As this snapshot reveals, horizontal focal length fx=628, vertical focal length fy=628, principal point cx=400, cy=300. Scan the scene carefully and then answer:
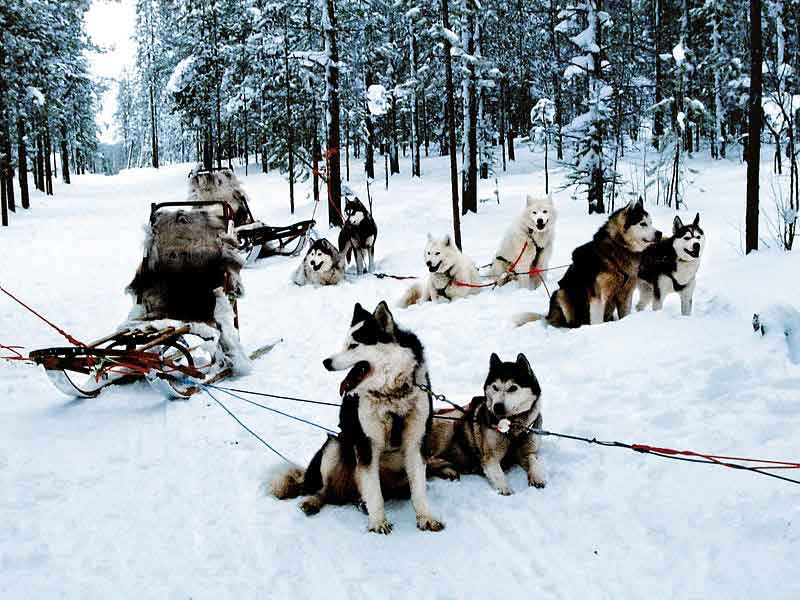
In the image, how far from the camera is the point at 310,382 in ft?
19.7

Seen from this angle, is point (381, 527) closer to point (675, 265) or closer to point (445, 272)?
point (675, 265)

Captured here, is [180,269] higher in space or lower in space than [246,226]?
lower

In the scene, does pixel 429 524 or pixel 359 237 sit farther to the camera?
pixel 359 237

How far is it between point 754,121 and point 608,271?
3904 mm

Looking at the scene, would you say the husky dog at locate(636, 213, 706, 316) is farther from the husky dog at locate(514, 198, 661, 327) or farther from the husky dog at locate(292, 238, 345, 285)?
the husky dog at locate(292, 238, 345, 285)

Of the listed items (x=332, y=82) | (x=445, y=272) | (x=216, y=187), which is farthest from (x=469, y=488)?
(x=332, y=82)

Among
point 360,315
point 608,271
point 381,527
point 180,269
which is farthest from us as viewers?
point 608,271

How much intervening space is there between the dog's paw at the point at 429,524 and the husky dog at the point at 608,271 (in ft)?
12.2

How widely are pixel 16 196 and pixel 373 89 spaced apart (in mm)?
16932

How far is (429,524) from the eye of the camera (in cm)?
324

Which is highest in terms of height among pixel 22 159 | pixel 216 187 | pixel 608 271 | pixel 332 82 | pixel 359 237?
pixel 332 82

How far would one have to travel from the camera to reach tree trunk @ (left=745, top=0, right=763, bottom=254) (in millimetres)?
8055

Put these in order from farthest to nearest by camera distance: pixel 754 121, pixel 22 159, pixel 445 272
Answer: pixel 22 159
pixel 445 272
pixel 754 121

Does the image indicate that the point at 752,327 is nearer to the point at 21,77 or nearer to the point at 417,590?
the point at 417,590
